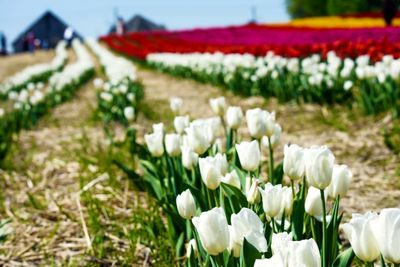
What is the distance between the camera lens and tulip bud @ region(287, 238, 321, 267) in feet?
4.23

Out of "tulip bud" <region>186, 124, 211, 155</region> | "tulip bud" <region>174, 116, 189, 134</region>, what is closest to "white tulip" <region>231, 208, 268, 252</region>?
"tulip bud" <region>186, 124, 211, 155</region>

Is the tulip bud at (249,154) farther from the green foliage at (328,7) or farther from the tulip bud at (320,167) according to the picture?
the green foliage at (328,7)

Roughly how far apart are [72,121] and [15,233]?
496cm

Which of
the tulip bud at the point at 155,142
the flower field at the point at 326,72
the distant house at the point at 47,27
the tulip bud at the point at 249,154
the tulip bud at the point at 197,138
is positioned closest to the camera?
the tulip bud at the point at 249,154

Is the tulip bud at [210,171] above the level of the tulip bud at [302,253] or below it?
above

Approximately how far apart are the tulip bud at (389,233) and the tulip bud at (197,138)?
A: 1091 millimetres

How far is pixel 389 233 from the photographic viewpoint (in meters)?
1.27

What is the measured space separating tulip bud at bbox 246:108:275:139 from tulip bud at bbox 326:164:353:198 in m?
0.61

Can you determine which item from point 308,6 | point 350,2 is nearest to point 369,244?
point 350,2

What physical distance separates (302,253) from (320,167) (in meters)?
0.40

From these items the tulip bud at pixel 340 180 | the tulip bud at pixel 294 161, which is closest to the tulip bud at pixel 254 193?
the tulip bud at pixel 294 161

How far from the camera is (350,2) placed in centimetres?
5219

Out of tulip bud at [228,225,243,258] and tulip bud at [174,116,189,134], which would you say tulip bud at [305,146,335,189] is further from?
tulip bud at [174,116,189,134]

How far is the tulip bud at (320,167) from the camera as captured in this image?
1619mm
